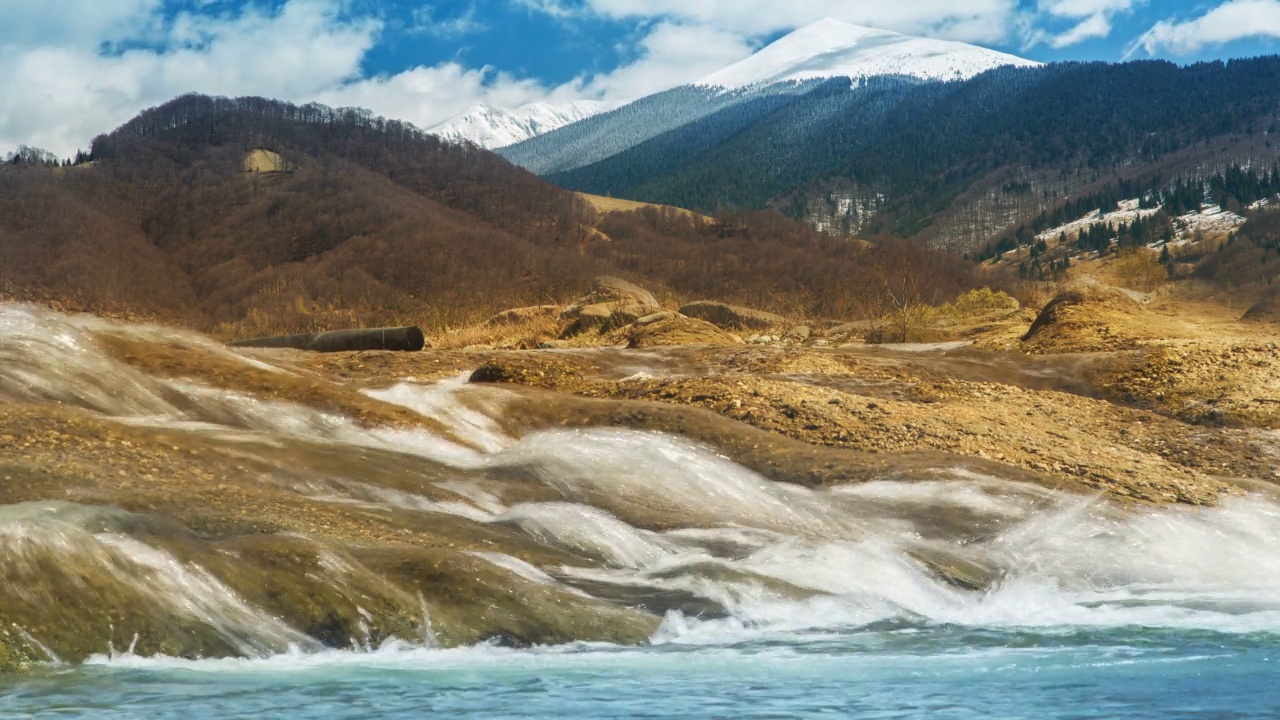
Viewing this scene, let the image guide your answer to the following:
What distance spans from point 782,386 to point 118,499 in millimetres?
6959

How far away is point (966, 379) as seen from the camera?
15.4 m

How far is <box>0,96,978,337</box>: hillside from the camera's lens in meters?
55.0

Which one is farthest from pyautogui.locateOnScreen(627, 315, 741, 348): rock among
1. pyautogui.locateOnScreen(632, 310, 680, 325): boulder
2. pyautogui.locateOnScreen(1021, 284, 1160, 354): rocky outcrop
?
pyautogui.locateOnScreen(1021, 284, 1160, 354): rocky outcrop

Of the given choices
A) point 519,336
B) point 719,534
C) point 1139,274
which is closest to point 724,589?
point 719,534

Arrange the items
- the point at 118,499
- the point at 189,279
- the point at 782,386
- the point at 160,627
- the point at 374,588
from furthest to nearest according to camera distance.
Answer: the point at 189,279 < the point at 782,386 < the point at 118,499 < the point at 374,588 < the point at 160,627

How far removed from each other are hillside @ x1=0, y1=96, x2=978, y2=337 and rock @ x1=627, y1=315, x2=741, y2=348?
41.8ft

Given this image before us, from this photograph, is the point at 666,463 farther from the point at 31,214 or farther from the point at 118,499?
the point at 31,214

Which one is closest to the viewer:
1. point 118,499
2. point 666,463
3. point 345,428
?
point 118,499

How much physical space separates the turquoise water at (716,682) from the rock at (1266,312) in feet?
53.9

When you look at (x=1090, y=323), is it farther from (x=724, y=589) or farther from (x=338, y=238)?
(x=338, y=238)

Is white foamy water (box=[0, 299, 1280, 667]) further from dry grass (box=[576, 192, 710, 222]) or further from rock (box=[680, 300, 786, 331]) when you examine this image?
dry grass (box=[576, 192, 710, 222])

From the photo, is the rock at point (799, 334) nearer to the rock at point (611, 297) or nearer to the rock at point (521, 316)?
the rock at point (611, 297)

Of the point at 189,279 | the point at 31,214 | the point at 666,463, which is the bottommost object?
the point at 666,463

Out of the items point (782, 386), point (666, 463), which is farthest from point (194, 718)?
point (782, 386)
